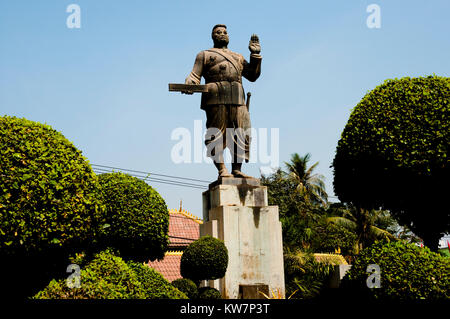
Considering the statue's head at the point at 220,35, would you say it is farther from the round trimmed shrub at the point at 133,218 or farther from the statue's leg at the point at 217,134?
the round trimmed shrub at the point at 133,218

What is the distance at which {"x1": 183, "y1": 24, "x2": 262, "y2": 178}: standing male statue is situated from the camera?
10.9 meters

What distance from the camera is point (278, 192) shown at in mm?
31500

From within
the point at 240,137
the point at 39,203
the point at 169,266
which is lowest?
the point at 169,266

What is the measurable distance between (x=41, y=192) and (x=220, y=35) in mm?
7124

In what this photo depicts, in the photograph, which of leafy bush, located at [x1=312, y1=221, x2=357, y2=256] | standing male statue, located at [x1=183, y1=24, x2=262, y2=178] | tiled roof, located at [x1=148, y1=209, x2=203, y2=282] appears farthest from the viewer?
leafy bush, located at [x1=312, y1=221, x2=357, y2=256]

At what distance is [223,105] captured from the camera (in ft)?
35.9

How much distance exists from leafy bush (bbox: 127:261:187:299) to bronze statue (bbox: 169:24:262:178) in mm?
4063

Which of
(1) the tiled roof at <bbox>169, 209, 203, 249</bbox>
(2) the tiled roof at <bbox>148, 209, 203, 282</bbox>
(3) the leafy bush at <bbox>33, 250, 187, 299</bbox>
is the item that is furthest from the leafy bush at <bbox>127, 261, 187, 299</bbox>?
(1) the tiled roof at <bbox>169, 209, 203, 249</bbox>

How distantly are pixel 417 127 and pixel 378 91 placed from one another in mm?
1099

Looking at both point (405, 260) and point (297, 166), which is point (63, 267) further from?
point (297, 166)

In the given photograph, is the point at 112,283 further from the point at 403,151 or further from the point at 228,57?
the point at 228,57

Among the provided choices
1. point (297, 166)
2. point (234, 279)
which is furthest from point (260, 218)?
point (297, 166)

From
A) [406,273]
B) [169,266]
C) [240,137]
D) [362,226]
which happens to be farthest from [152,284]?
[362,226]

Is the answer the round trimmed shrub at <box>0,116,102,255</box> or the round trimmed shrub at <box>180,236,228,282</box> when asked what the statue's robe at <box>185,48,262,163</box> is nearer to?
the round trimmed shrub at <box>180,236,228,282</box>
